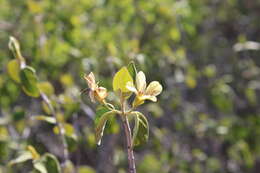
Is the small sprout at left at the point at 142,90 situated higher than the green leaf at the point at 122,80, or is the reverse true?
the green leaf at the point at 122,80

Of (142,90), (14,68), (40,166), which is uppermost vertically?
(14,68)

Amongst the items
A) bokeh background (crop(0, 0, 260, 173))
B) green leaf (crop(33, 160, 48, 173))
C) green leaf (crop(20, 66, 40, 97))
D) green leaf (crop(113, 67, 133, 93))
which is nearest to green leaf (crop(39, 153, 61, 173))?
green leaf (crop(33, 160, 48, 173))

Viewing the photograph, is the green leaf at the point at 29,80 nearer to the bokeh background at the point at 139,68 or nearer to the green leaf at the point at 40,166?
the green leaf at the point at 40,166

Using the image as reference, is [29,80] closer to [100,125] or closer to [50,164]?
[50,164]

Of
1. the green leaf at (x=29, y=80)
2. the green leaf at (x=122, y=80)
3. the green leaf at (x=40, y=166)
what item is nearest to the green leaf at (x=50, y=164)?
the green leaf at (x=40, y=166)

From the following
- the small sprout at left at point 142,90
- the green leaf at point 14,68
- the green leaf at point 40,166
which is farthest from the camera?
the green leaf at point 14,68

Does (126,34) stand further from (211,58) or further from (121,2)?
(211,58)

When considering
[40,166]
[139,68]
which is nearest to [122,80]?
[40,166]
